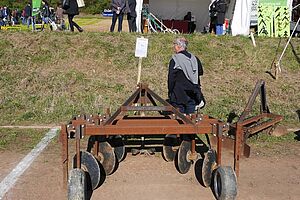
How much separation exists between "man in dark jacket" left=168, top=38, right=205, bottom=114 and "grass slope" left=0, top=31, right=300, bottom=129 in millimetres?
3057

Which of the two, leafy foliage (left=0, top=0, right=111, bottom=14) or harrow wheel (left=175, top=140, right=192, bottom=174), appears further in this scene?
leafy foliage (left=0, top=0, right=111, bottom=14)

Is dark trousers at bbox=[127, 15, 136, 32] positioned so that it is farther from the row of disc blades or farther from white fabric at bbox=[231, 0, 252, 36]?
the row of disc blades

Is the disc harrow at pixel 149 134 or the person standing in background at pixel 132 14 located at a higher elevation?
the person standing in background at pixel 132 14

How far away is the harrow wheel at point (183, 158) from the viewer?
6.21 meters

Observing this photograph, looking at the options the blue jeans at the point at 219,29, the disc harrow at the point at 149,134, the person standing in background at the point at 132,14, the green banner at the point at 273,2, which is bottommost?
the disc harrow at the point at 149,134

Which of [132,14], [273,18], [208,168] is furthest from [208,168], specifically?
[273,18]

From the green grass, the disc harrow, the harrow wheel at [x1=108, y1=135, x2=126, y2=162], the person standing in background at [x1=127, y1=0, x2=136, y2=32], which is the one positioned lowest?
the green grass

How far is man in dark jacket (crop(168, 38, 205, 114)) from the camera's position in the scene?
6.56m

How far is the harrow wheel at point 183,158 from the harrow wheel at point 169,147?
321 millimetres

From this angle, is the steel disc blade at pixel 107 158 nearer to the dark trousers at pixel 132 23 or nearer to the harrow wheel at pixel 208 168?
the harrow wheel at pixel 208 168

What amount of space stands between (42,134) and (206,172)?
12.4 feet

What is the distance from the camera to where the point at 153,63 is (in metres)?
12.5

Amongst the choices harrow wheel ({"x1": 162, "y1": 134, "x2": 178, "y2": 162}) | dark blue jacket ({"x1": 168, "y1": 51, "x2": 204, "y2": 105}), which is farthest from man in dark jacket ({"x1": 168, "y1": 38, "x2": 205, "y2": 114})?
harrow wheel ({"x1": 162, "y1": 134, "x2": 178, "y2": 162})

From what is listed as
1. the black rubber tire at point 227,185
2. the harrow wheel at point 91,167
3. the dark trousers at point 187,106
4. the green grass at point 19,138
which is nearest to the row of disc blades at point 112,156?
the harrow wheel at point 91,167
